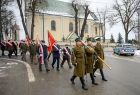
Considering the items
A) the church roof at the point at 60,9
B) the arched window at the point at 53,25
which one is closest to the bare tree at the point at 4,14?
the arched window at the point at 53,25

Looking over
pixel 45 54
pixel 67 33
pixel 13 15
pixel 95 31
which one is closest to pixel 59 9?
pixel 67 33

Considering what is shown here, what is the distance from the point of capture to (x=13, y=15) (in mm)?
74125

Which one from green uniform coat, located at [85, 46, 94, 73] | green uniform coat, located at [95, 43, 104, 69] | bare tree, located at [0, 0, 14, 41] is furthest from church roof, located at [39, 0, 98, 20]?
green uniform coat, located at [85, 46, 94, 73]

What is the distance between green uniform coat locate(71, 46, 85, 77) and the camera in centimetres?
1383

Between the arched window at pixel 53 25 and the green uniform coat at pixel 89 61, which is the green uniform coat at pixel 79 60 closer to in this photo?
the green uniform coat at pixel 89 61

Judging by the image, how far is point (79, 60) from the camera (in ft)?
45.5

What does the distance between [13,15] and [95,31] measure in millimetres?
38065

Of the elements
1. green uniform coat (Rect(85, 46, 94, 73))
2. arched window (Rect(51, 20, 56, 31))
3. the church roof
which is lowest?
green uniform coat (Rect(85, 46, 94, 73))

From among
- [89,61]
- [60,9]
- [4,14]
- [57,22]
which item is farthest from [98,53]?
[60,9]

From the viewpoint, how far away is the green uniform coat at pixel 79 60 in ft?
45.4

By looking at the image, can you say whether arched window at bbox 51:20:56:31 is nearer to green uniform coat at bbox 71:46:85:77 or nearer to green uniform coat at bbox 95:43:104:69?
green uniform coat at bbox 95:43:104:69

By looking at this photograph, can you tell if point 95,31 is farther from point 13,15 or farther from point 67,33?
point 13,15

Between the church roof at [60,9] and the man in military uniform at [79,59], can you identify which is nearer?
the man in military uniform at [79,59]

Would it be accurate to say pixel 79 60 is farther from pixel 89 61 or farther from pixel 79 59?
pixel 89 61
